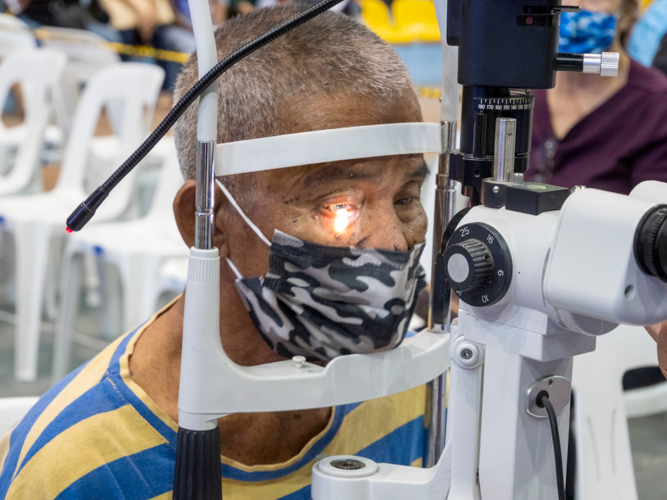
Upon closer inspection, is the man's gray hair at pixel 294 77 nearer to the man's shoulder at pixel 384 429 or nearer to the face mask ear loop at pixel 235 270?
the face mask ear loop at pixel 235 270

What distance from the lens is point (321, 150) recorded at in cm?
85

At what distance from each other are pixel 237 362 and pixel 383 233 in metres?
0.27

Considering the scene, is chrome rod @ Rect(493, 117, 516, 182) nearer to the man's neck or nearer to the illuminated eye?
the illuminated eye

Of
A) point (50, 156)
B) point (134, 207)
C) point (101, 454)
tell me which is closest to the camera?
point (101, 454)

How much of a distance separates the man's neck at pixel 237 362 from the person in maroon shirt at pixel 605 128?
1.49 metres

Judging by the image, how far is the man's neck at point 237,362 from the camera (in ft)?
3.34

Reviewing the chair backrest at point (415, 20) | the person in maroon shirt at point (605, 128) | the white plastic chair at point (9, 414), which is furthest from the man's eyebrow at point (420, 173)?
the chair backrest at point (415, 20)

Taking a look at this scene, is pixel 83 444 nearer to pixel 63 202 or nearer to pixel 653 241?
pixel 653 241

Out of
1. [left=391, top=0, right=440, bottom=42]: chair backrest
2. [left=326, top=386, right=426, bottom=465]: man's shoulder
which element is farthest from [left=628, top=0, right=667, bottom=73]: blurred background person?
[left=391, top=0, right=440, bottom=42]: chair backrest

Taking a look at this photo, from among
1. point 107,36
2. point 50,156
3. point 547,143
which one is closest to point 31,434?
point 547,143

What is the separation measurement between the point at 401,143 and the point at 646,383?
289 centimetres

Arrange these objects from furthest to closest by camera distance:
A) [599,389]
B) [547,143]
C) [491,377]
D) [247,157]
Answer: [547,143]
[599,389]
[247,157]
[491,377]

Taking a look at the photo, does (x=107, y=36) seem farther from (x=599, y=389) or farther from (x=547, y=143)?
(x=599, y=389)

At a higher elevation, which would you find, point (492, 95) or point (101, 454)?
point (492, 95)
